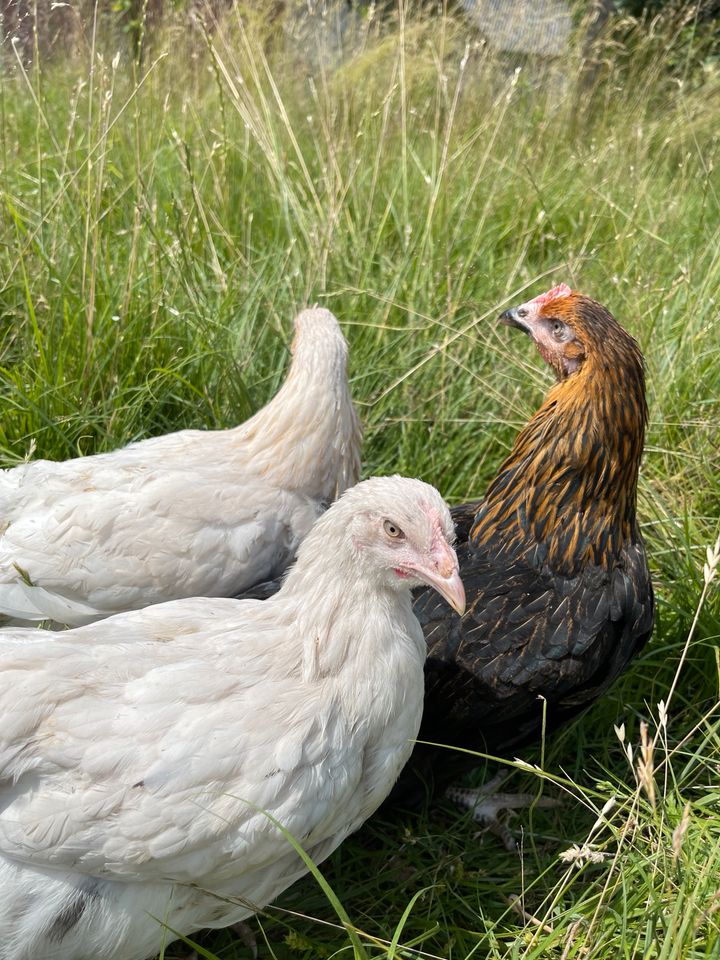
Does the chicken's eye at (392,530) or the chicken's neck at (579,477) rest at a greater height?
the chicken's eye at (392,530)

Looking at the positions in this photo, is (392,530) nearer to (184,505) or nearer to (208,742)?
(208,742)

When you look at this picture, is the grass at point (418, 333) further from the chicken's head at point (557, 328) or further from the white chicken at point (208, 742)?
the chicken's head at point (557, 328)

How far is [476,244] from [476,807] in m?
2.43

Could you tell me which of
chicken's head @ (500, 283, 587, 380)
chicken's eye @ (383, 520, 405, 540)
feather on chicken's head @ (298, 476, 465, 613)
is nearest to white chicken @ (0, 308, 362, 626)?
chicken's head @ (500, 283, 587, 380)

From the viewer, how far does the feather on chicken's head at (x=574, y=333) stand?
7.77 ft

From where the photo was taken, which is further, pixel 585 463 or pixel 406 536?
pixel 585 463

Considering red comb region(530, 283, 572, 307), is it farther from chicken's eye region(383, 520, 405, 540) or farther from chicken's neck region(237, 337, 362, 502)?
chicken's eye region(383, 520, 405, 540)

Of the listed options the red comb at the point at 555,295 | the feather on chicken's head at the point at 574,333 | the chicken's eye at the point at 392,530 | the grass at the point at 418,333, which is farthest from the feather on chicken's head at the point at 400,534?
the red comb at the point at 555,295

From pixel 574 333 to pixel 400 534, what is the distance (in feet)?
2.96

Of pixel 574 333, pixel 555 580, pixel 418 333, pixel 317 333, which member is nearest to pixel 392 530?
pixel 555 580

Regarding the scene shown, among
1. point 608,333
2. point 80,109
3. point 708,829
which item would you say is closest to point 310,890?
point 708,829

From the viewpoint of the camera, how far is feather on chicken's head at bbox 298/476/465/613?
180cm

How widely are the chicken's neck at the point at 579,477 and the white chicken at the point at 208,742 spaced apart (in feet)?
2.05

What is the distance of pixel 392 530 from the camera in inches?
72.5
